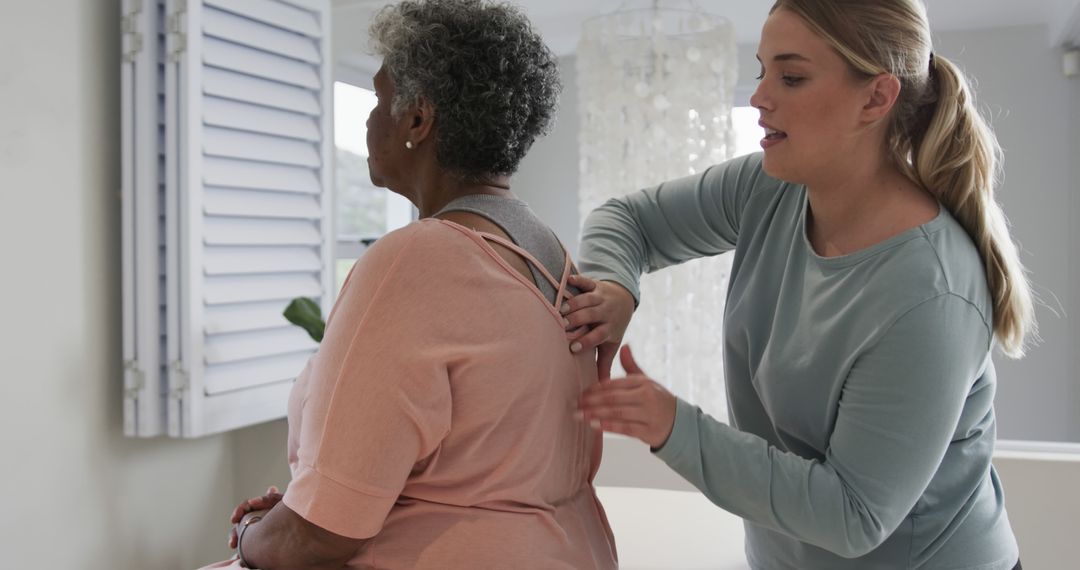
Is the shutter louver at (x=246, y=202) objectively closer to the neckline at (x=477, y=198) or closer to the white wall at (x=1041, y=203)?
the neckline at (x=477, y=198)

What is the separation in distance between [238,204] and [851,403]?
1961mm

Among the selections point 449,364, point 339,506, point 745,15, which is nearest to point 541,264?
point 449,364

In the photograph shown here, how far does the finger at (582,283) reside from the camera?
119cm

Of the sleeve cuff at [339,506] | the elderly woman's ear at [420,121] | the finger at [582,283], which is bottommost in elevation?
the sleeve cuff at [339,506]

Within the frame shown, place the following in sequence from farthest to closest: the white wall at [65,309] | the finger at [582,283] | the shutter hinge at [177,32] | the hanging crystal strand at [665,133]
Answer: the hanging crystal strand at [665,133]
the shutter hinge at [177,32]
the white wall at [65,309]
the finger at [582,283]

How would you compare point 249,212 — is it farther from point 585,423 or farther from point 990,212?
point 990,212

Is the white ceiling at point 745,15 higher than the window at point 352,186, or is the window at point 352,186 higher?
the white ceiling at point 745,15

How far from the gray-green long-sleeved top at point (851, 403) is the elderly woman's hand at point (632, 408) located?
0.02 m

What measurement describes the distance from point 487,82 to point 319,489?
52cm

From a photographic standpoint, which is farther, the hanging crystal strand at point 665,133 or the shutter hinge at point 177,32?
the hanging crystal strand at point 665,133

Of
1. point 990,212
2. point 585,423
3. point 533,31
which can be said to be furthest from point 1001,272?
point 533,31

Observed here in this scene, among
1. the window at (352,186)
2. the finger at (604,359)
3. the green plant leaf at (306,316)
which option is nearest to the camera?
the finger at (604,359)

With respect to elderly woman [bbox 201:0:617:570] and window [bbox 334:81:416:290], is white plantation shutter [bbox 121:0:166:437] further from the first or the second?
window [bbox 334:81:416:290]

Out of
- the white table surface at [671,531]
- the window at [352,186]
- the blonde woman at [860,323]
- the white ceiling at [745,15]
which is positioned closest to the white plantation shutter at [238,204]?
the white ceiling at [745,15]
